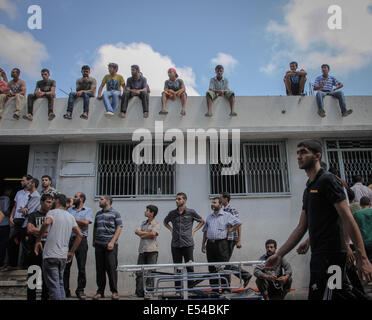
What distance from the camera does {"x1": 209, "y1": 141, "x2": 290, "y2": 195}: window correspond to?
770 cm

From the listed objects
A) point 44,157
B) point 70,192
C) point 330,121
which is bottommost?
point 70,192

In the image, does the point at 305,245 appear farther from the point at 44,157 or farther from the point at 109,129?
the point at 44,157

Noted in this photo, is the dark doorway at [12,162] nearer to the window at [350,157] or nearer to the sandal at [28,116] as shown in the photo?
the sandal at [28,116]

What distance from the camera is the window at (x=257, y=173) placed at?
770 centimetres

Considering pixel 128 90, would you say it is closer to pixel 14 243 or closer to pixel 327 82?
pixel 14 243

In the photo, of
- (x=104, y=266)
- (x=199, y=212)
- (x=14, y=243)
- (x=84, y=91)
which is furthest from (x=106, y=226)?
(x=84, y=91)

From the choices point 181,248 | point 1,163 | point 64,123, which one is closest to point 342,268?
point 181,248

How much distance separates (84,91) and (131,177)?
2.30 metres

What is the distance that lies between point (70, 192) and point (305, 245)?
18.7 ft

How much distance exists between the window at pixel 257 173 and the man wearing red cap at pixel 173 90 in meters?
1.64

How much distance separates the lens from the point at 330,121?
314 inches

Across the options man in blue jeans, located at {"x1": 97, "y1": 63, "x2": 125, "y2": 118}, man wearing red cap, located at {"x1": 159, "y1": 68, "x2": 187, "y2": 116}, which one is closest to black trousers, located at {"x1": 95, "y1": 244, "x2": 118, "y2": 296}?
man in blue jeans, located at {"x1": 97, "y1": 63, "x2": 125, "y2": 118}

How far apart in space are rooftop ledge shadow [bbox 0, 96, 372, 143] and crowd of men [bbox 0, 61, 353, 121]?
0.44ft

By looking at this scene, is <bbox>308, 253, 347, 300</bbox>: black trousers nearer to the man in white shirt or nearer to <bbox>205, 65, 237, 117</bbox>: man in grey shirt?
<bbox>205, 65, 237, 117</bbox>: man in grey shirt
